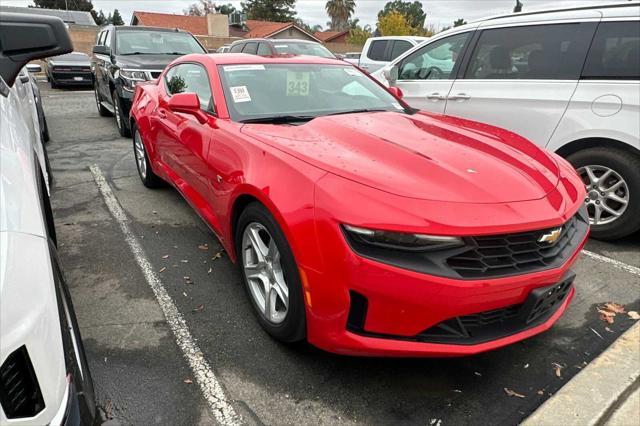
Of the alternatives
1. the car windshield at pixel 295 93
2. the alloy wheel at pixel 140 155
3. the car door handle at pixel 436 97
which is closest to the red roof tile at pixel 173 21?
the alloy wheel at pixel 140 155

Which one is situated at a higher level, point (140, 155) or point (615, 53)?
point (615, 53)

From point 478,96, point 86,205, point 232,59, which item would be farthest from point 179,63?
point 478,96

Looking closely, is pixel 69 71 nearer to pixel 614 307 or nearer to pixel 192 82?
pixel 192 82

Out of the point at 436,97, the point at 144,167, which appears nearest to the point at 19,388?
the point at 144,167

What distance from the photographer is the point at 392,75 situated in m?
5.77

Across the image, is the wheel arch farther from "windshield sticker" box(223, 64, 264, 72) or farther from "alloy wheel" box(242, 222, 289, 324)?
"alloy wheel" box(242, 222, 289, 324)

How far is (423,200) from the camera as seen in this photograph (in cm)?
194

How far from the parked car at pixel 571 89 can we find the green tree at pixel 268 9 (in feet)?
210

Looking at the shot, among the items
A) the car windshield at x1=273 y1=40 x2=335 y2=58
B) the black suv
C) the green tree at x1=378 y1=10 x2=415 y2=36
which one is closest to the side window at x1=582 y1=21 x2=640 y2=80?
the black suv

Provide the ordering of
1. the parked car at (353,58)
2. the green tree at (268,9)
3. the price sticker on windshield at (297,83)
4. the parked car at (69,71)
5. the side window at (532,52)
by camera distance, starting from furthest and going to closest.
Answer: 1. the green tree at (268,9)
2. the parked car at (69,71)
3. the parked car at (353,58)
4. the side window at (532,52)
5. the price sticker on windshield at (297,83)

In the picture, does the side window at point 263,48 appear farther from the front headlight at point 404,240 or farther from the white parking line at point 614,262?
the front headlight at point 404,240

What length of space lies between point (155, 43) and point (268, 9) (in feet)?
197

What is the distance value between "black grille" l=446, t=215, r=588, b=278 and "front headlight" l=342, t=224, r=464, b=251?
68 mm

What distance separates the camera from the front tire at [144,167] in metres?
4.87
